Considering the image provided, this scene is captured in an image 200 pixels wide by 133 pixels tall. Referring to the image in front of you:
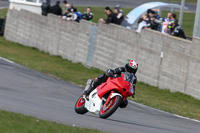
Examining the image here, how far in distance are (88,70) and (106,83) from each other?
12354 mm

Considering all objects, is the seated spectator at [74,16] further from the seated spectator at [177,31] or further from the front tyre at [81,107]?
the front tyre at [81,107]

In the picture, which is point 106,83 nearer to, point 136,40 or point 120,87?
point 120,87

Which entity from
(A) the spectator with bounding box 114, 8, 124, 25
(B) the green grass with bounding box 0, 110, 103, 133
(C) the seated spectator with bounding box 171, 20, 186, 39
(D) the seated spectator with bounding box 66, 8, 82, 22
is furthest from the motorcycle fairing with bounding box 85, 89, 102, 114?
(D) the seated spectator with bounding box 66, 8, 82, 22

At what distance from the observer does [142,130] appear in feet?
31.4

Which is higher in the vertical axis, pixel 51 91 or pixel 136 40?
pixel 136 40

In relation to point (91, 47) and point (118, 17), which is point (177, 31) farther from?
point (91, 47)

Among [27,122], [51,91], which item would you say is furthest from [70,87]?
[27,122]

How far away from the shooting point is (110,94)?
31.8ft

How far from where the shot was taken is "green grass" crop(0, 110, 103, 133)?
287 inches

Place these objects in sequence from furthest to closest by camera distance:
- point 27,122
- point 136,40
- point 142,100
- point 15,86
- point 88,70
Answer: point 88,70 → point 136,40 → point 142,100 → point 15,86 → point 27,122

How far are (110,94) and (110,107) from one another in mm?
252

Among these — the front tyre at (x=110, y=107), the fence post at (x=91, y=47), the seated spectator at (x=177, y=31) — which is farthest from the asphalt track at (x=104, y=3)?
the front tyre at (x=110, y=107)

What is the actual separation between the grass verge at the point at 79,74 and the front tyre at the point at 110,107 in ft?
15.1

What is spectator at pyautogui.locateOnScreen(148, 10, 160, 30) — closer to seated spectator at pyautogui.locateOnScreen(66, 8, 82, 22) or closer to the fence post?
the fence post
